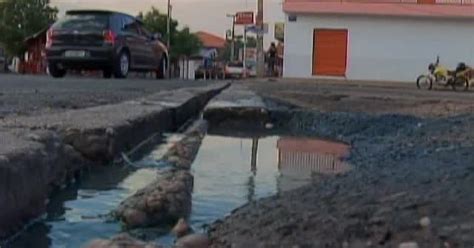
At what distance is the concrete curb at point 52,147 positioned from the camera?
10.4 feet

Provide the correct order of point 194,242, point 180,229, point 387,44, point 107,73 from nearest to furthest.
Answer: point 194,242 → point 180,229 → point 107,73 → point 387,44

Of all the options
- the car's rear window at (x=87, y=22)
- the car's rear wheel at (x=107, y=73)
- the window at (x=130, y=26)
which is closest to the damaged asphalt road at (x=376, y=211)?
the car's rear window at (x=87, y=22)

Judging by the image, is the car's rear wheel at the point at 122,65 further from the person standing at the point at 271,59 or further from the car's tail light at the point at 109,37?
the person standing at the point at 271,59

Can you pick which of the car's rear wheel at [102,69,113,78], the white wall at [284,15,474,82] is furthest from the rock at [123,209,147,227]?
the white wall at [284,15,474,82]

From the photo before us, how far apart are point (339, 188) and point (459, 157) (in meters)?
1.03

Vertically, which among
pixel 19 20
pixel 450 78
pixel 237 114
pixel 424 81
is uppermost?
pixel 19 20

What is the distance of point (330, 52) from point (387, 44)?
2.15m

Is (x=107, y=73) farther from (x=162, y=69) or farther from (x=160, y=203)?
(x=160, y=203)

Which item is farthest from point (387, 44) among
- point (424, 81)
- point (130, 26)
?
point (130, 26)

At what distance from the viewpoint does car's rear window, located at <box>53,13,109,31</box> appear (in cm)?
1670

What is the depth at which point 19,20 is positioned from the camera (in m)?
63.9

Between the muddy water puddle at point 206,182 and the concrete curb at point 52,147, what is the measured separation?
86 mm

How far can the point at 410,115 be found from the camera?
9.09m

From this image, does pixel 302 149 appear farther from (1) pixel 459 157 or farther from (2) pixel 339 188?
(2) pixel 339 188
